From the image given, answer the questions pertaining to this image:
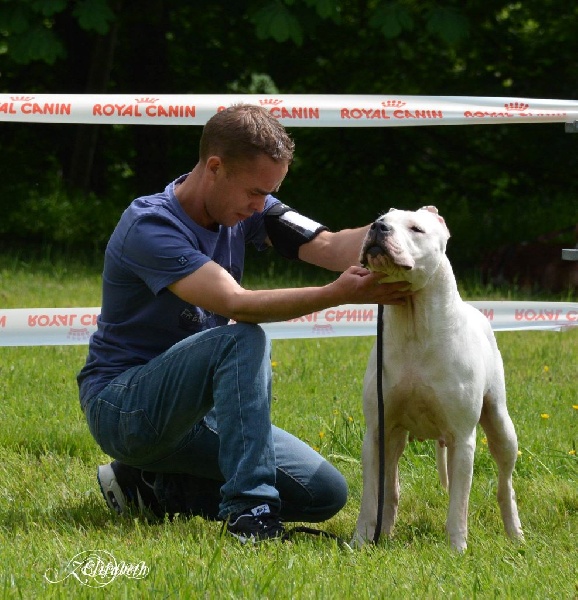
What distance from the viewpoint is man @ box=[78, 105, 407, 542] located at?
12.6 ft

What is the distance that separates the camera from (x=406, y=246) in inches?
145

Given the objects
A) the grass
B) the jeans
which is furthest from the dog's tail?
the jeans

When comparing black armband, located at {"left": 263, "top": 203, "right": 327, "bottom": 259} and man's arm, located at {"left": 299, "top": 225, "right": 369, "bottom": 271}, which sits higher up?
black armband, located at {"left": 263, "top": 203, "right": 327, "bottom": 259}

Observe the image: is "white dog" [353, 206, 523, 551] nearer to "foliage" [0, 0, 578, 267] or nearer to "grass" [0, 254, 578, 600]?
"grass" [0, 254, 578, 600]

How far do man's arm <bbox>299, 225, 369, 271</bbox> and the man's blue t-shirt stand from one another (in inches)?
10.5

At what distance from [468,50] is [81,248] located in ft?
15.5

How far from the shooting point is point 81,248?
1112 centimetres

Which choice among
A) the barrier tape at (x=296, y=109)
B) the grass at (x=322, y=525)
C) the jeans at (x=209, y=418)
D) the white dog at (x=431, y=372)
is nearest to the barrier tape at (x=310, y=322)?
the grass at (x=322, y=525)

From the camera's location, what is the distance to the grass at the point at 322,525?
329cm

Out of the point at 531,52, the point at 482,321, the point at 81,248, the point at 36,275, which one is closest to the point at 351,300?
the point at 482,321

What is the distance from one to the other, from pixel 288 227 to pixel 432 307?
2.46 ft

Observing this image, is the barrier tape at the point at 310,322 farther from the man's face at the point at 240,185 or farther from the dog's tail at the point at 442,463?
the man's face at the point at 240,185

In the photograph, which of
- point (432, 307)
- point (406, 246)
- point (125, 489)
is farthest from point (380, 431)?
point (125, 489)

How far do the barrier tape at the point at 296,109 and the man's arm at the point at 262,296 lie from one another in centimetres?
240
